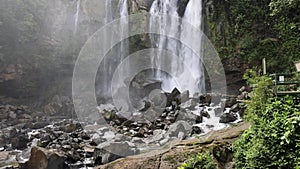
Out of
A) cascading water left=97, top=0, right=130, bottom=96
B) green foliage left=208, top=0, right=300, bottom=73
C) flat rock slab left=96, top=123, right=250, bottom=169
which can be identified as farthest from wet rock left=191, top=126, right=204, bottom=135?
cascading water left=97, top=0, right=130, bottom=96

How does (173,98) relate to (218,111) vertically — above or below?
above

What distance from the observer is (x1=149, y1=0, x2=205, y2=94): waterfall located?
17.5m

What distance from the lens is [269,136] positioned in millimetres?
4168

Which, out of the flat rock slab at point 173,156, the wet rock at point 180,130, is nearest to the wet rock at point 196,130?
the wet rock at point 180,130

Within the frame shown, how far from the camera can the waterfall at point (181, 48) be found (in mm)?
17500

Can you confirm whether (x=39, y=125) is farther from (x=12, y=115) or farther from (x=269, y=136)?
(x=269, y=136)

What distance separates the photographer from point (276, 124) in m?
4.20

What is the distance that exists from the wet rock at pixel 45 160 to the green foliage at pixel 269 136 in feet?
17.9

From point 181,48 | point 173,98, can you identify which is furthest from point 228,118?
point 181,48

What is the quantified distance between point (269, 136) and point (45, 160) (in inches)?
251

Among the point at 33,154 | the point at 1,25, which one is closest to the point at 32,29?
the point at 1,25

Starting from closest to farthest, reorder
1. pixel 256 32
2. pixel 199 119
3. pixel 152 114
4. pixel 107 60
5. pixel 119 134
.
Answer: pixel 119 134 < pixel 199 119 < pixel 152 114 < pixel 256 32 < pixel 107 60

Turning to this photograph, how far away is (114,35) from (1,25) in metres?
9.22

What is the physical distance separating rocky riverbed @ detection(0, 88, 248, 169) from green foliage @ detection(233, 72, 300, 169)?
2890mm
